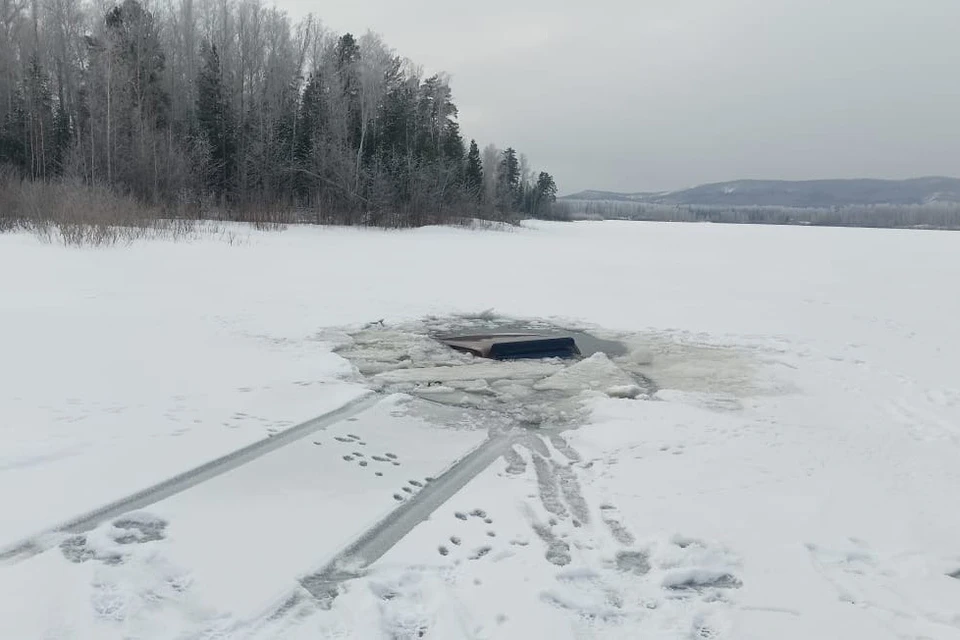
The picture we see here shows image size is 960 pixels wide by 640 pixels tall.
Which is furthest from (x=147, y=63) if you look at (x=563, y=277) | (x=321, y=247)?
(x=563, y=277)

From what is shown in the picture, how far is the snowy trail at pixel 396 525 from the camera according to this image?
2689 millimetres

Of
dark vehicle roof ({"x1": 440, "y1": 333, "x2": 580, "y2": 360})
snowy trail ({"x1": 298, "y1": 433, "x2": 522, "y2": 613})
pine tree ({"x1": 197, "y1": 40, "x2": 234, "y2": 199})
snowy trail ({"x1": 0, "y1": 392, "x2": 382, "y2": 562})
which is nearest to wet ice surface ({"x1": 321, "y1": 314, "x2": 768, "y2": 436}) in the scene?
dark vehicle roof ({"x1": 440, "y1": 333, "x2": 580, "y2": 360})

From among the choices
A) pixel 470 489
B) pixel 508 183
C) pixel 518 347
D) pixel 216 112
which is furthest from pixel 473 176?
pixel 470 489

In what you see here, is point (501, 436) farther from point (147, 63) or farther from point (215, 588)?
point (147, 63)

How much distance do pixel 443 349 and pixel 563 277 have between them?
325 inches

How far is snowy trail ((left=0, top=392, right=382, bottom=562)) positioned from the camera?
2.75 metres

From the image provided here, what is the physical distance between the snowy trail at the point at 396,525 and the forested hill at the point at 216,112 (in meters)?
26.0

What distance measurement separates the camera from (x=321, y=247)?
2091 centimetres

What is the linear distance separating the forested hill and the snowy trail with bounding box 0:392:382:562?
2492 centimetres

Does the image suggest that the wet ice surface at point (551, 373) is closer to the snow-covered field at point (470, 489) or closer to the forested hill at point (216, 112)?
the snow-covered field at point (470, 489)

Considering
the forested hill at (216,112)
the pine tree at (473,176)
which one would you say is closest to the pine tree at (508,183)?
the pine tree at (473,176)

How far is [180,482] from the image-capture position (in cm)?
348

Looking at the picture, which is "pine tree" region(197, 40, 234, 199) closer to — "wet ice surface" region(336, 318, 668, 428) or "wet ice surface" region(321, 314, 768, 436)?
A: "wet ice surface" region(321, 314, 768, 436)

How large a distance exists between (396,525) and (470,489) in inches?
24.3
